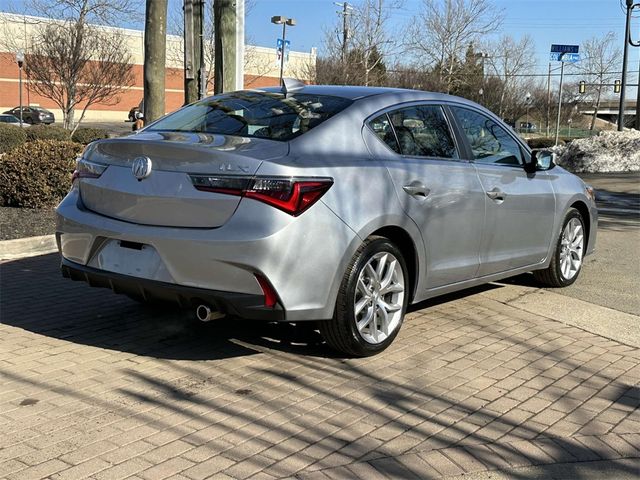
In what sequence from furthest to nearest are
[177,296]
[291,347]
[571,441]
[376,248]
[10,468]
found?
[291,347]
[376,248]
[177,296]
[571,441]
[10,468]

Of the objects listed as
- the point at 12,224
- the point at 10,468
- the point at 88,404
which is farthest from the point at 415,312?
the point at 12,224

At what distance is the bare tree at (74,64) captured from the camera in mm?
26531

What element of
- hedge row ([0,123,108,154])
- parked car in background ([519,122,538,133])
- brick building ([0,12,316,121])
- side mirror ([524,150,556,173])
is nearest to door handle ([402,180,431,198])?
side mirror ([524,150,556,173])

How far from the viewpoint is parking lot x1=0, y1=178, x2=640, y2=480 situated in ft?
10.9

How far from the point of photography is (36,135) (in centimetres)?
2541

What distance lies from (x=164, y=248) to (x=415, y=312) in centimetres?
250

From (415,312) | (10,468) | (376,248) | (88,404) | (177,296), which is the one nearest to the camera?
(10,468)

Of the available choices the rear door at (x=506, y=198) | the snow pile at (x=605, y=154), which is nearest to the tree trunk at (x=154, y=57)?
the rear door at (x=506, y=198)

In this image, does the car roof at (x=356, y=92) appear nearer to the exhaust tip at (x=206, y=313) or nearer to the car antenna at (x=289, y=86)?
the car antenna at (x=289, y=86)

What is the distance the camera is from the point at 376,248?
4.54 m

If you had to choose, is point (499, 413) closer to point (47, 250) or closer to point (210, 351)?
point (210, 351)

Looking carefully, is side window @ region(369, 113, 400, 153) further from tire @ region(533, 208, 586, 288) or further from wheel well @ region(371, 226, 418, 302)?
tire @ region(533, 208, 586, 288)

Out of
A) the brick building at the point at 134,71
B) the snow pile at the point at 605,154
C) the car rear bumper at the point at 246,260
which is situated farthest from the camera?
the brick building at the point at 134,71

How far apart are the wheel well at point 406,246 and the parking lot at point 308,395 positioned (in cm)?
47
